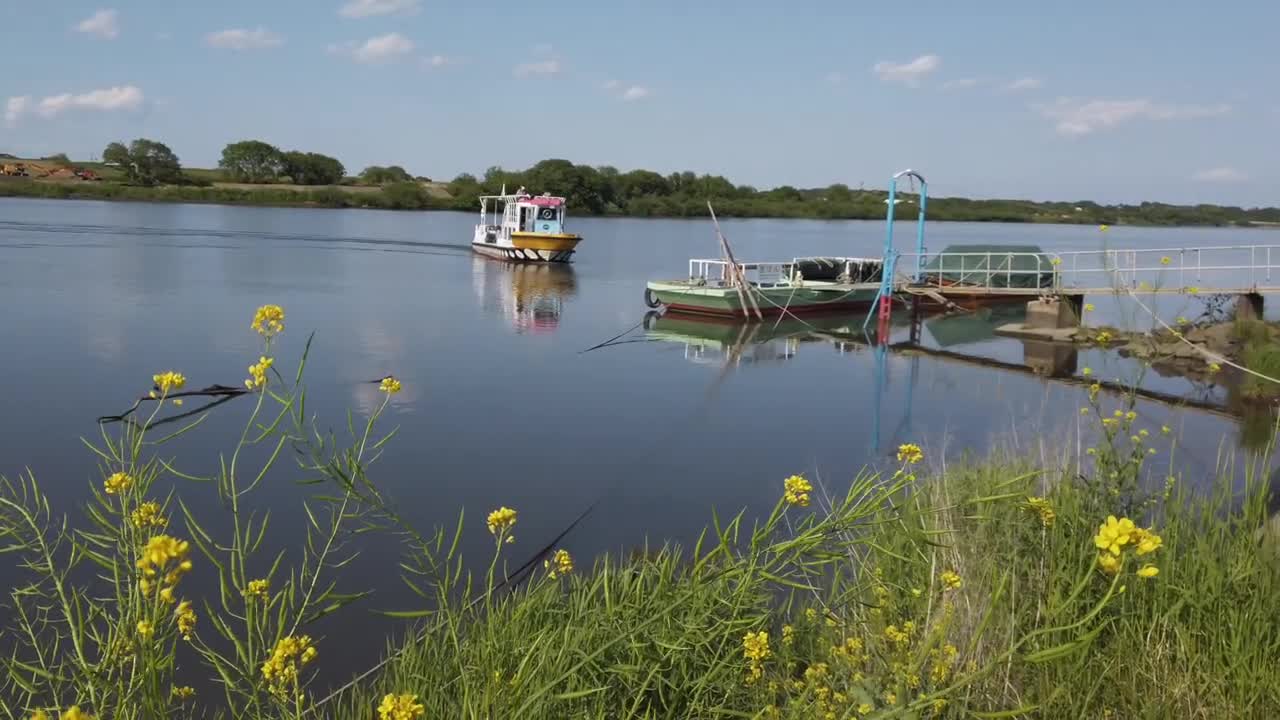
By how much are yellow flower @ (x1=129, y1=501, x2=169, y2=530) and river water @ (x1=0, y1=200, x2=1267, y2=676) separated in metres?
3.26

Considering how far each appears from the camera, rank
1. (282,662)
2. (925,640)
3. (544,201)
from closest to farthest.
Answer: (282,662)
(925,640)
(544,201)

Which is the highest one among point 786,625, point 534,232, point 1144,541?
point 534,232

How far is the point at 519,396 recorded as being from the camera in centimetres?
1529

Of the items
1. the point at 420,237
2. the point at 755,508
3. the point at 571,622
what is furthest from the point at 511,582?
the point at 420,237

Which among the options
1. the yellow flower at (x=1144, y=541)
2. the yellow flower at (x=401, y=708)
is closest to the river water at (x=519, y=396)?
the yellow flower at (x=1144, y=541)

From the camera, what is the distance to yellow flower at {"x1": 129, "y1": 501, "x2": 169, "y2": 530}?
2896 millimetres

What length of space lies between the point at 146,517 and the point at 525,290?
29.8 metres

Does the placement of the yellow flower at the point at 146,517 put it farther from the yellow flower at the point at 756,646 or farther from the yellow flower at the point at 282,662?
the yellow flower at the point at 756,646

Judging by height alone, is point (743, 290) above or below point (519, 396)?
above

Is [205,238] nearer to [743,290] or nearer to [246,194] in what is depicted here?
[743,290]

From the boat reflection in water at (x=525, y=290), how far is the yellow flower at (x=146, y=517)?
2029 cm

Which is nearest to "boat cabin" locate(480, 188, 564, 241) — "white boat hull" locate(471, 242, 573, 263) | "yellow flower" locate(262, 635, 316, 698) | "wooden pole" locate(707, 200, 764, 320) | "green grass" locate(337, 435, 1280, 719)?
"white boat hull" locate(471, 242, 573, 263)

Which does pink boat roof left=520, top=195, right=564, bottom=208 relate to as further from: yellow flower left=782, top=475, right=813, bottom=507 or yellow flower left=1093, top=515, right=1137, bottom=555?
yellow flower left=1093, top=515, right=1137, bottom=555

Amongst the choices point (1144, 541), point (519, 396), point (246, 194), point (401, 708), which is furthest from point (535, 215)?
point (246, 194)
